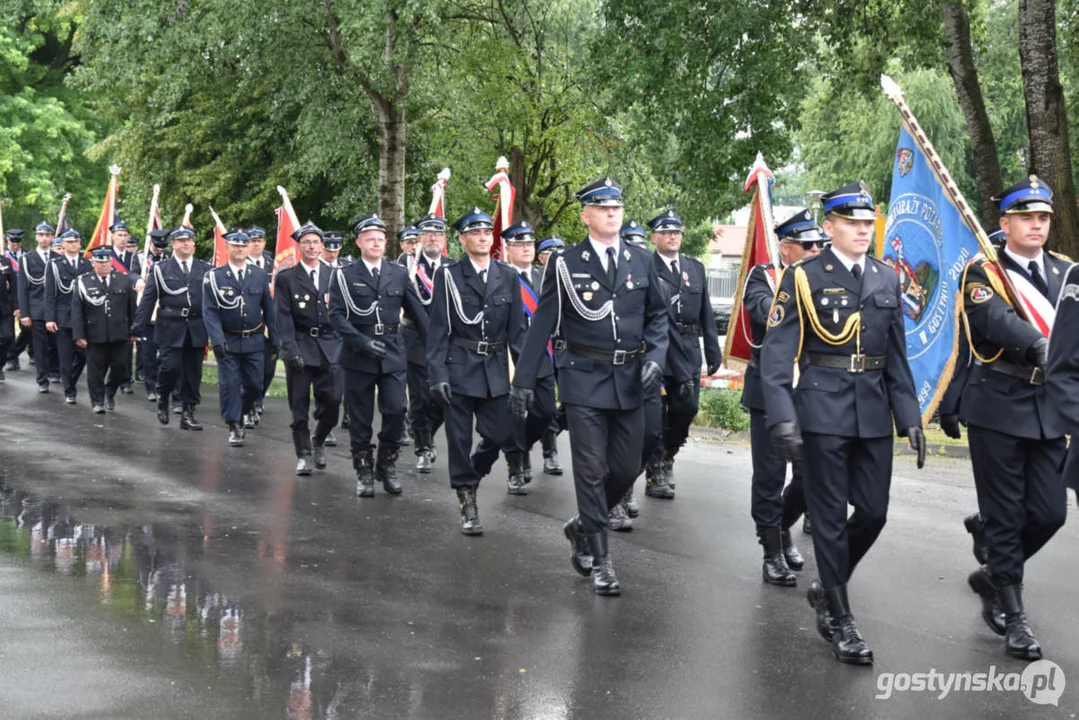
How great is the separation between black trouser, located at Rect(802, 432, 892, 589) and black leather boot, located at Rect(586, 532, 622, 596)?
1.39 metres

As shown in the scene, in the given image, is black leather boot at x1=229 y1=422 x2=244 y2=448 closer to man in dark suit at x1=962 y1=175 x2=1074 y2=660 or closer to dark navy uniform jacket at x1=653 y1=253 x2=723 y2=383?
dark navy uniform jacket at x1=653 y1=253 x2=723 y2=383

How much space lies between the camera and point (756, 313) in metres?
8.70

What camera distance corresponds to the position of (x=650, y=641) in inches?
270

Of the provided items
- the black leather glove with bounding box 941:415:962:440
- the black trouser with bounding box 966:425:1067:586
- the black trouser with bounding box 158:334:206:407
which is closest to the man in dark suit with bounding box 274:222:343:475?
the black trouser with bounding box 158:334:206:407

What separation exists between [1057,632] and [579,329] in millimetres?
2914

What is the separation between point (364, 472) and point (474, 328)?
1.95 metres

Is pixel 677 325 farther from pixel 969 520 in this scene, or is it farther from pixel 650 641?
pixel 650 641

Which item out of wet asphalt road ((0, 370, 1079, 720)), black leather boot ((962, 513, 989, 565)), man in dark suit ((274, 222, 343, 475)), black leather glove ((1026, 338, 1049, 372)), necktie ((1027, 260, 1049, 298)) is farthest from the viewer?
man in dark suit ((274, 222, 343, 475))

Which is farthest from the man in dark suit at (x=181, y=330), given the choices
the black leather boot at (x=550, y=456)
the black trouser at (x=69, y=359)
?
the black leather boot at (x=550, y=456)

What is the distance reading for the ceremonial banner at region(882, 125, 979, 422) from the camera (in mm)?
8133

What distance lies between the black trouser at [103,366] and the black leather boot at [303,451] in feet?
16.7

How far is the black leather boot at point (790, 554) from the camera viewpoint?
852cm

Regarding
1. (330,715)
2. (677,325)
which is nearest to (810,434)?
(330,715)

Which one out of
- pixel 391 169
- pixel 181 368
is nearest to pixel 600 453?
pixel 181 368
